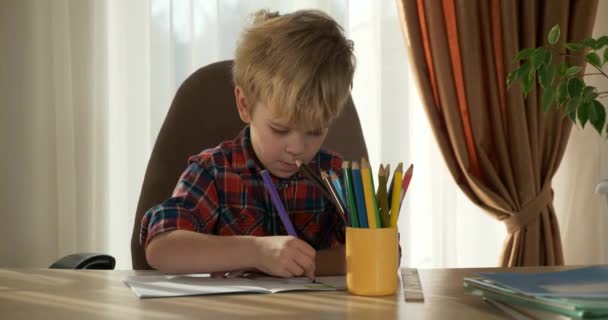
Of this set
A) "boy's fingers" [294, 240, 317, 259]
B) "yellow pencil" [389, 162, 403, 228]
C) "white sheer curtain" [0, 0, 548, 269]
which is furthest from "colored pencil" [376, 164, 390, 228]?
"white sheer curtain" [0, 0, 548, 269]

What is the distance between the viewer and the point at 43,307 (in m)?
0.95

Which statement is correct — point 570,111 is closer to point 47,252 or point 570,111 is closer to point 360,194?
point 360,194

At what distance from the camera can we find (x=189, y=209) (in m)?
1.38

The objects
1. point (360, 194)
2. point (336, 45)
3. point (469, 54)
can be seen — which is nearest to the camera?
point (360, 194)

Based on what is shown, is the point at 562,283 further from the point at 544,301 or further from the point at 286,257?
the point at 286,257

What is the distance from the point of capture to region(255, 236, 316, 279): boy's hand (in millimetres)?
1104

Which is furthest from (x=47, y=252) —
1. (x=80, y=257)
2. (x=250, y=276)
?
(x=250, y=276)

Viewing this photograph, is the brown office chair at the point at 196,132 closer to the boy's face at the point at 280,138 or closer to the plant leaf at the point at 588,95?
the boy's face at the point at 280,138

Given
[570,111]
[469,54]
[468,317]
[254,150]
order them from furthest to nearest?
1. [469,54]
2. [254,150]
3. [570,111]
4. [468,317]

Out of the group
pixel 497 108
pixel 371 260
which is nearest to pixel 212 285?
pixel 371 260

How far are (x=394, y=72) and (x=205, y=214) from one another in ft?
4.56

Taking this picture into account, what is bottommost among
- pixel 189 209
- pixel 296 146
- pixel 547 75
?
pixel 189 209

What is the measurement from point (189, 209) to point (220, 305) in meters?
0.45

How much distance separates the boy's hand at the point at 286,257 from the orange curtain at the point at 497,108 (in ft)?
5.05
